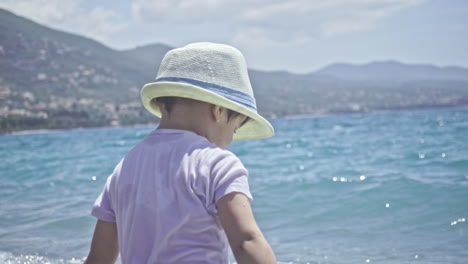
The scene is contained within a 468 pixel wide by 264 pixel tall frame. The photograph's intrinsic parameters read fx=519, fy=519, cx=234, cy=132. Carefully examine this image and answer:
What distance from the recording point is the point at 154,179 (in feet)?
4.42

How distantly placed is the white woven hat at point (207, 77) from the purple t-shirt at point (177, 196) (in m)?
0.12

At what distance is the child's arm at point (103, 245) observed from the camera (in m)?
1.58

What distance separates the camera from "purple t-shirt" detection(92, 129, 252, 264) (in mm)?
1293

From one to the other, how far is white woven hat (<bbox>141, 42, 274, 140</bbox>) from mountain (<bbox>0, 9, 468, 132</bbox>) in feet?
187

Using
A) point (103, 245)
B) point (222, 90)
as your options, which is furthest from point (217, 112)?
point (103, 245)

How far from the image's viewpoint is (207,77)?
140 centimetres

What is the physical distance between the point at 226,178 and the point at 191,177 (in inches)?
3.8

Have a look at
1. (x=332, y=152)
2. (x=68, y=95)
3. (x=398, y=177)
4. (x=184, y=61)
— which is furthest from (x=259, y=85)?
(x=184, y=61)

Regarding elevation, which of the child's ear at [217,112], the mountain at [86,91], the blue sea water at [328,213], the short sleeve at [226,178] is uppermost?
the child's ear at [217,112]

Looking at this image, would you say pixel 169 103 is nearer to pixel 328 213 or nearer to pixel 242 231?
pixel 242 231

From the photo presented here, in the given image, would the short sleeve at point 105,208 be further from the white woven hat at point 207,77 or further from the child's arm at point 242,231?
the child's arm at point 242,231

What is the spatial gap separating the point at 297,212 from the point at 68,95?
3060 inches

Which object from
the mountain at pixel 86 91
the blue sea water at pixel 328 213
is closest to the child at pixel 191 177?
the blue sea water at pixel 328 213

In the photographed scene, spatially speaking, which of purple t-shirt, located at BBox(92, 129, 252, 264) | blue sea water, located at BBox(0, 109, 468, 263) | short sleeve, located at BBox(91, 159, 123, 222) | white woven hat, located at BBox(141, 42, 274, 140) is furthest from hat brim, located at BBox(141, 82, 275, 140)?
blue sea water, located at BBox(0, 109, 468, 263)
